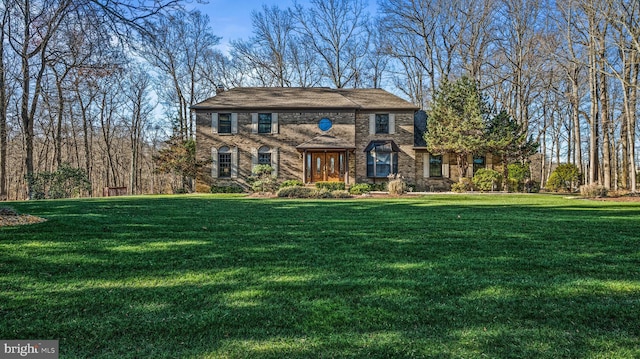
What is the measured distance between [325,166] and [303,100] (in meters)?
4.30

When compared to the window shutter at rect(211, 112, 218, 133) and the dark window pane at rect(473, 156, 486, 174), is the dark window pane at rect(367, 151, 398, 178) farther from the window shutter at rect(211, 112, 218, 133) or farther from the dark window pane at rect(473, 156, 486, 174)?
the window shutter at rect(211, 112, 218, 133)

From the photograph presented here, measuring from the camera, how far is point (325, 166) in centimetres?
2117

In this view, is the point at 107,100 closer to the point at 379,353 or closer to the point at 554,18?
the point at 554,18

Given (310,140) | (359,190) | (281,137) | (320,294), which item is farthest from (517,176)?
(320,294)

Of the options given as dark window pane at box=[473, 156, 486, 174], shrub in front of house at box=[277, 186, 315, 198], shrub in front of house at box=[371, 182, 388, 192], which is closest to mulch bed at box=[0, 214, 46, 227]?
shrub in front of house at box=[277, 186, 315, 198]

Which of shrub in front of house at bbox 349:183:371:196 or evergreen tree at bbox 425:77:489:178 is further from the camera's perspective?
evergreen tree at bbox 425:77:489:178

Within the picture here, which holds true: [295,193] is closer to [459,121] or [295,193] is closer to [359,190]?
[359,190]

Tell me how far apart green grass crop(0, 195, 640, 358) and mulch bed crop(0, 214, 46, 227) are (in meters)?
0.68

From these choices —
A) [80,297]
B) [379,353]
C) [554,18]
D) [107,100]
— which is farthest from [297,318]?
[107,100]

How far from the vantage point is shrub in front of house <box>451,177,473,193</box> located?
→ 19.4m

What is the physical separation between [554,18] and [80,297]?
2293 centimetres

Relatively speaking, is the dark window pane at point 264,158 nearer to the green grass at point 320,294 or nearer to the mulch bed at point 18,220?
the mulch bed at point 18,220

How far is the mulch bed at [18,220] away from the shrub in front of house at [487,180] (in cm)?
1881

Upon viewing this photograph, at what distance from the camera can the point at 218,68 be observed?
30.4 meters
